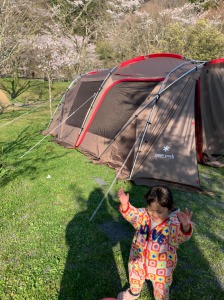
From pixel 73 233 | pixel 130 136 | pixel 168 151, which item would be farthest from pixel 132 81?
pixel 73 233

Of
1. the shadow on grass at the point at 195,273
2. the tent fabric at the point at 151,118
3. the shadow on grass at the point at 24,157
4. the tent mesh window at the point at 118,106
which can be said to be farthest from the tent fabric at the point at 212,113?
the shadow on grass at the point at 24,157

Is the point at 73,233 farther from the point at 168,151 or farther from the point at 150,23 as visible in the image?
the point at 150,23

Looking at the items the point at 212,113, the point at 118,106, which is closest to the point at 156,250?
the point at 118,106

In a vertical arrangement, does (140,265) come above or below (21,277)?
above

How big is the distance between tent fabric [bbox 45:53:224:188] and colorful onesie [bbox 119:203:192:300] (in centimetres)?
242

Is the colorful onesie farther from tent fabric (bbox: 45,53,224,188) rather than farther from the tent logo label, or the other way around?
the tent logo label

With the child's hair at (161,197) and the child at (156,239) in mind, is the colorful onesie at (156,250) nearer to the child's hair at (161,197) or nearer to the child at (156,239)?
the child at (156,239)

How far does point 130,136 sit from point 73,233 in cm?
262

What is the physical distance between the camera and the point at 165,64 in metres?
5.79

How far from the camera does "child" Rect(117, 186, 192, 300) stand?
2.05 metres

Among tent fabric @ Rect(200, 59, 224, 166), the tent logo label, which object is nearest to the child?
the tent logo label

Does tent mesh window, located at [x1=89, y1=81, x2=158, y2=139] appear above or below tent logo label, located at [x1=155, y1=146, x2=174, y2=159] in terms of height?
above

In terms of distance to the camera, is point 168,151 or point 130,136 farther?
point 130,136

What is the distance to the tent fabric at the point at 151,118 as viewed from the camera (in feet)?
16.4
